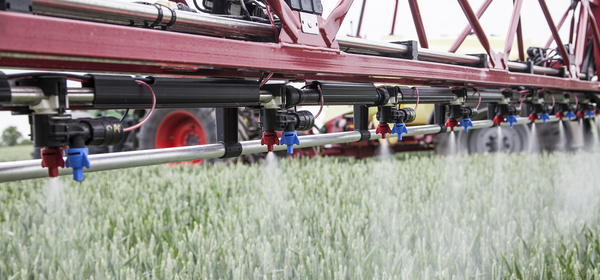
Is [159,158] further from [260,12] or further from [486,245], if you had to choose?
[486,245]

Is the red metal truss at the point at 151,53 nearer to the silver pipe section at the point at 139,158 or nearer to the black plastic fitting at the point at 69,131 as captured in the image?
the black plastic fitting at the point at 69,131

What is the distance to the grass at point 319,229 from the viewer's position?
6.80ft

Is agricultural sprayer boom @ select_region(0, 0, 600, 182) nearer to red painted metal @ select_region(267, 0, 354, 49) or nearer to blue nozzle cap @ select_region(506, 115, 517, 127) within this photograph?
red painted metal @ select_region(267, 0, 354, 49)

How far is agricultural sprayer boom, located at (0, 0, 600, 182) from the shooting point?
4.02ft

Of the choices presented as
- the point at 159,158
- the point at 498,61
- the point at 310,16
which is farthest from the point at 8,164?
Result: the point at 498,61

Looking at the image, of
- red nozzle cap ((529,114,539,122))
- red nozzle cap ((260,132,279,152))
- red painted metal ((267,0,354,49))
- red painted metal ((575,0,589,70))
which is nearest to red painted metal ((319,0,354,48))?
red painted metal ((267,0,354,49))

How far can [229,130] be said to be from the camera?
2088mm

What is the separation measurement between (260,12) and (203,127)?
12.3 ft

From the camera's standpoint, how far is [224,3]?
1992 mm

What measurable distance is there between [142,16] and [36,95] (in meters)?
0.41

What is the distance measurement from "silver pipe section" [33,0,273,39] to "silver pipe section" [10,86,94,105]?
8.8 inches

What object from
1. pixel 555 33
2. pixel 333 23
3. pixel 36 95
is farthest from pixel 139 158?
pixel 555 33

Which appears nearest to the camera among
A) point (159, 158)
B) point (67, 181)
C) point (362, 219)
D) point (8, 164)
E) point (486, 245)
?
point (8, 164)

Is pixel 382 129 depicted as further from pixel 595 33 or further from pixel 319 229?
pixel 595 33
